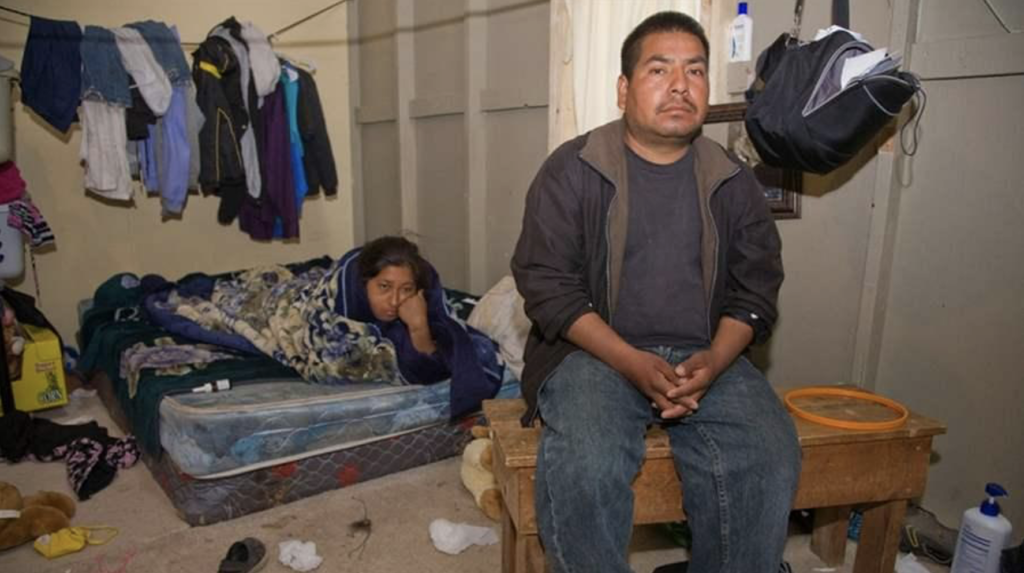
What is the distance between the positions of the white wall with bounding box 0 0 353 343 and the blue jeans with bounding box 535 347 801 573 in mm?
3693

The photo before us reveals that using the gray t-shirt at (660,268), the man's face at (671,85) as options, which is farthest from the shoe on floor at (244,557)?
the man's face at (671,85)

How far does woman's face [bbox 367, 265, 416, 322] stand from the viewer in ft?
8.52

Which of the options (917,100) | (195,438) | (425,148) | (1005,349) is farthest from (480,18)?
(1005,349)

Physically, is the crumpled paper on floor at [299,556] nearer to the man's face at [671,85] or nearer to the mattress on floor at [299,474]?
the mattress on floor at [299,474]

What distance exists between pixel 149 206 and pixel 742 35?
3713 millimetres

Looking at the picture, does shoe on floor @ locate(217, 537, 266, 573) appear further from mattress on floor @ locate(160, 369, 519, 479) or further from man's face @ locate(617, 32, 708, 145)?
man's face @ locate(617, 32, 708, 145)

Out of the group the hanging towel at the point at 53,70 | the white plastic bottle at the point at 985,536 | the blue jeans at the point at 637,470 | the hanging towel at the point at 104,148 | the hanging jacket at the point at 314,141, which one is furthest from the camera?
the hanging jacket at the point at 314,141

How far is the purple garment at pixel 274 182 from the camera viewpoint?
4219 mm

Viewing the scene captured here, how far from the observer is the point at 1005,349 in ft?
6.09

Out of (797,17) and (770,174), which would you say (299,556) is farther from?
(797,17)

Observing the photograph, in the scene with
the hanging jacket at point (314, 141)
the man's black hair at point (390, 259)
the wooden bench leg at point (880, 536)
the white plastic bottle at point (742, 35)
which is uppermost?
the white plastic bottle at point (742, 35)

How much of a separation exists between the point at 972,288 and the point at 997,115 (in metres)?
0.48

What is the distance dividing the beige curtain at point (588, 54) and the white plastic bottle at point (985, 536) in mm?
1618

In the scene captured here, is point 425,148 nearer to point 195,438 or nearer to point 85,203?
point 85,203
